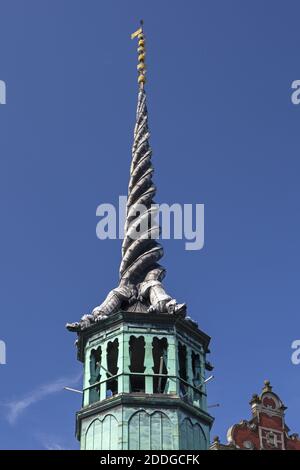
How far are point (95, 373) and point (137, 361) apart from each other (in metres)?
1.75

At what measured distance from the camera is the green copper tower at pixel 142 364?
2733 cm

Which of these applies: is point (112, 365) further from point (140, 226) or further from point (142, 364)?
point (140, 226)

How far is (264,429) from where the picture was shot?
38.7 metres

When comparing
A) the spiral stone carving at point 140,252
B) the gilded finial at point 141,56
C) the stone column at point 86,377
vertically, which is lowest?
the stone column at point 86,377

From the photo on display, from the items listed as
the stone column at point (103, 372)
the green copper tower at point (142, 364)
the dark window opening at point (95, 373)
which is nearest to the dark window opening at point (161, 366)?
the green copper tower at point (142, 364)

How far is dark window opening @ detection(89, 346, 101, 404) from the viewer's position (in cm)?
2928

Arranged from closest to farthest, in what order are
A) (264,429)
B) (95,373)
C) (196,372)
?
1. (95,373)
2. (196,372)
3. (264,429)

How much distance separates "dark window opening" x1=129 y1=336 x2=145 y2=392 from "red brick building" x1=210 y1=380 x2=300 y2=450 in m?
7.40

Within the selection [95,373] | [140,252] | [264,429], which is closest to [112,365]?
[95,373]

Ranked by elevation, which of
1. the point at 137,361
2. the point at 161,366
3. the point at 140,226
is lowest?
the point at 161,366

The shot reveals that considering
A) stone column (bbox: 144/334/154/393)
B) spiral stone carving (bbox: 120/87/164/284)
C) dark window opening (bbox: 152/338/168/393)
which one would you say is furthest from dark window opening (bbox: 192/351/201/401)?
spiral stone carving (bbox: 120/87/164/284)

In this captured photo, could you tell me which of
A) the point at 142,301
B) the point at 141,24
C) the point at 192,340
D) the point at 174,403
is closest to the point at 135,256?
the point at 142,301

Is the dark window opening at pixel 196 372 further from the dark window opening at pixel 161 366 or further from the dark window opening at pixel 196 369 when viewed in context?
the dark window opening at pixel 161 366

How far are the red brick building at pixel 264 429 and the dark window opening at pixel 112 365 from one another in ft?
26.5
